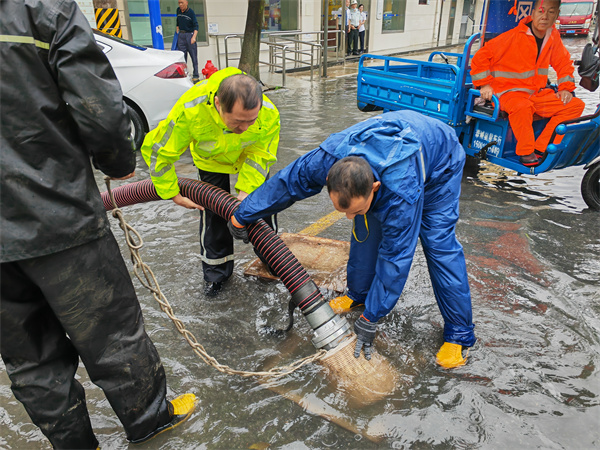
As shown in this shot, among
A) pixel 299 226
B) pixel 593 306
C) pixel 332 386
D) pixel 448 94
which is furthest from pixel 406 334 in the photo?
pixel 448 94

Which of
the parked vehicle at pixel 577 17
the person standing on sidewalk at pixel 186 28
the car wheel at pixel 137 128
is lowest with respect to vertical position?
the car wheel at pixel 137 128

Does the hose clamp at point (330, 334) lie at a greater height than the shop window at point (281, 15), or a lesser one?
lesser

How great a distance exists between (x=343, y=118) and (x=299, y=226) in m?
4.52

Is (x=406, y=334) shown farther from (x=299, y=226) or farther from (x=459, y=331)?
(x=299, y=226)

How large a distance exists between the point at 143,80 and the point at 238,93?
4.18 m

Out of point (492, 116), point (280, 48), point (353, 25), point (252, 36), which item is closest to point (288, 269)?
point (492, 116)

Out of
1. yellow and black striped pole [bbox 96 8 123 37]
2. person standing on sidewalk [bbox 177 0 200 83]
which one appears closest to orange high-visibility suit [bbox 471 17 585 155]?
yellow and black striped pole [bbox 96 8 123 37]

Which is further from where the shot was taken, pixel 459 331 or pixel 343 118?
pixel 343 118

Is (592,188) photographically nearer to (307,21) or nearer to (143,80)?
(143,80)

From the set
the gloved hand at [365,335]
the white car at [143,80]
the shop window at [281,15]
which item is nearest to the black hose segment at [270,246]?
the gloved hand at [365,335]

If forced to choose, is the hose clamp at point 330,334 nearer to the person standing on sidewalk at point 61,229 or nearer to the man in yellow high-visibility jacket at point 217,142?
the person standing on sidewalk at point 61,229

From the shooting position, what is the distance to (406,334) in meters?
3.03

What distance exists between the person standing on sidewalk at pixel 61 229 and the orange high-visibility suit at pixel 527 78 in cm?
434

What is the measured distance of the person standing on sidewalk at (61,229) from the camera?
5.19 feet
